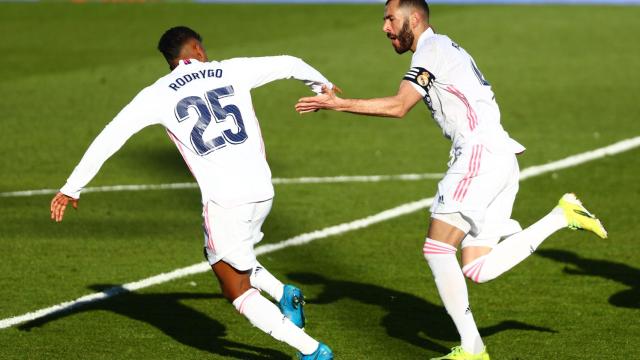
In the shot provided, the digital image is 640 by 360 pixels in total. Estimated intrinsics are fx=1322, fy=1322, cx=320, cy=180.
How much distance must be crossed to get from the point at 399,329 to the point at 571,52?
46.6ft

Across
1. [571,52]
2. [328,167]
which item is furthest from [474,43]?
[328,167]

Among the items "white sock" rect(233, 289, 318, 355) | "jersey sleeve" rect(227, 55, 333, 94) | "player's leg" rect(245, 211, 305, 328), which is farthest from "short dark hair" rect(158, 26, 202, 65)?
"white sock" rect(233, 289, 318, 355)

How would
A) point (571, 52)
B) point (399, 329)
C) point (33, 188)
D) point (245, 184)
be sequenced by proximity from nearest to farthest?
1. point (245, 184)
2. point (399, 329)
3. point (33, 188)
4. point (571, 52)

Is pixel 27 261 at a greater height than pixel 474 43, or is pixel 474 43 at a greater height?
pixel 474 43

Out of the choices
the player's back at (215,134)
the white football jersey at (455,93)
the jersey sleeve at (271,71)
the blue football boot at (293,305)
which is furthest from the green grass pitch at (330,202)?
the jersey sleeve at (271,71)

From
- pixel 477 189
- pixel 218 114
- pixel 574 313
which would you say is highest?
pixel 218 114

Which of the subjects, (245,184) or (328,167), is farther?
(328,167)

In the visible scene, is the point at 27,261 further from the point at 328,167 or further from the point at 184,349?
the point at 328,167

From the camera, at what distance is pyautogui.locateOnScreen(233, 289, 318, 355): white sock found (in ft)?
24.3

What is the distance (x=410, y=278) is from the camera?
10.1 m

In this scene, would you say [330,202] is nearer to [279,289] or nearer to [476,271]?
[279,289]

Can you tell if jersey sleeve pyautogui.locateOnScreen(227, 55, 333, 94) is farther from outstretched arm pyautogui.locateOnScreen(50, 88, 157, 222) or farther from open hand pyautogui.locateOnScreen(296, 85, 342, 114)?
outstretched arm pyautogui.locateOnScreen(50, 88, 157, 222)

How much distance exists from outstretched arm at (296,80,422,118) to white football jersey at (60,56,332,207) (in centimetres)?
36

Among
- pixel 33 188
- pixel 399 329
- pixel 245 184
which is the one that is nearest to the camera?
pixel 245 184
